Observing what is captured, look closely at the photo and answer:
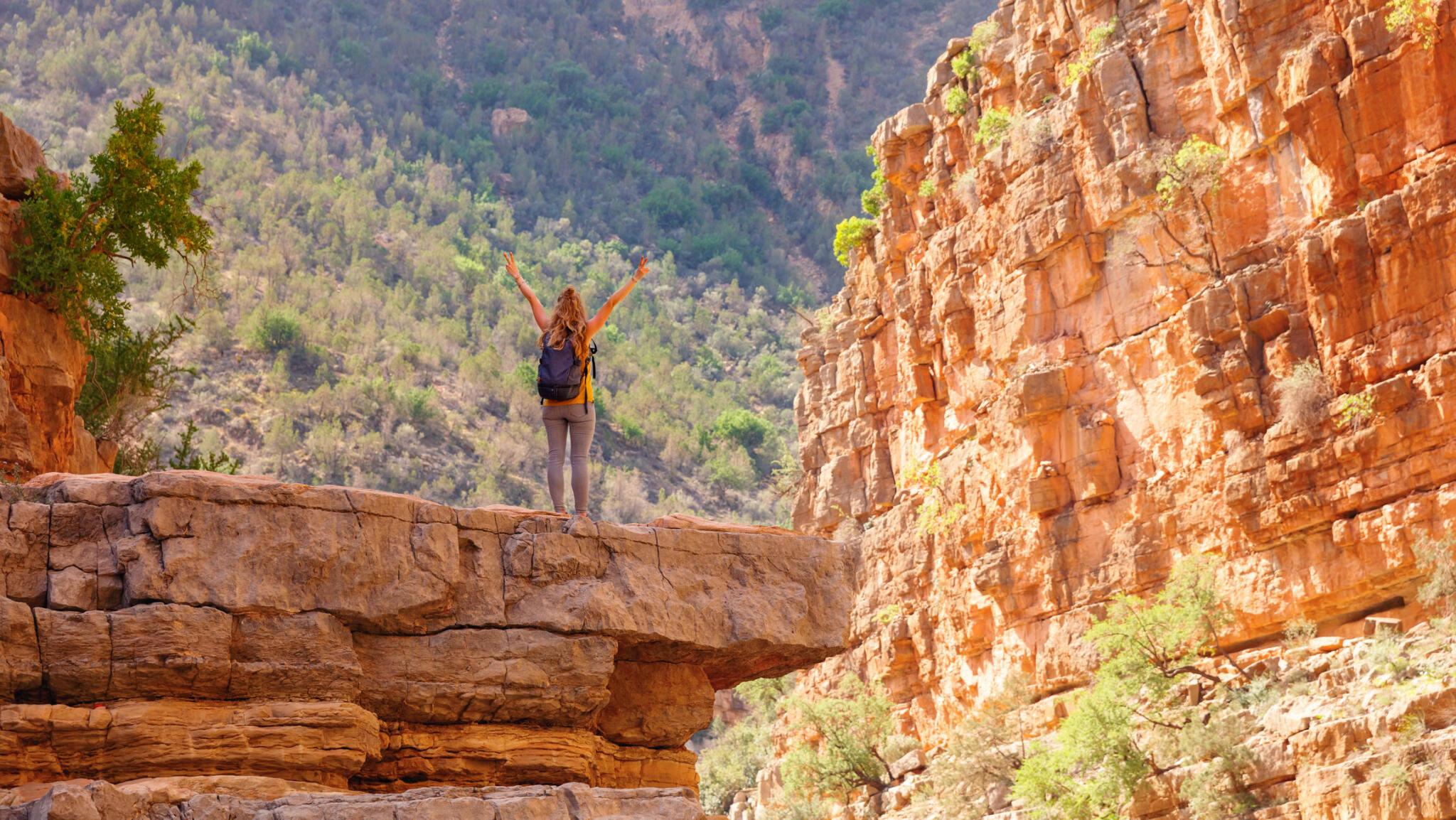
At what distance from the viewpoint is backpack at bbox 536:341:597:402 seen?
41.3 feet

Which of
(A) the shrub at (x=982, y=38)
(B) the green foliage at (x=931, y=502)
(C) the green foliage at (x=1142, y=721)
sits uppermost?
(A) the shrub at (x=982, y=38)

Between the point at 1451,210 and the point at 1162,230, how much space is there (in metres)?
7.03

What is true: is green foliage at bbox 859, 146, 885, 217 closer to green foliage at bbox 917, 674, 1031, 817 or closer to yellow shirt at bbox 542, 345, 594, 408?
green foliage at bbox 917, 674, 1031, 817

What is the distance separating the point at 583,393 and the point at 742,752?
139 ft

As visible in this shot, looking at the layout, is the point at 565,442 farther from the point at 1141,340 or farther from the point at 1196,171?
the point at 1141,340

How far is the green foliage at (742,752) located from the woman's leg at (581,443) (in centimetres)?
3617

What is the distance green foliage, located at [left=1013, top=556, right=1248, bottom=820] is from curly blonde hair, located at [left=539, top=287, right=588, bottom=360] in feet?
59.4

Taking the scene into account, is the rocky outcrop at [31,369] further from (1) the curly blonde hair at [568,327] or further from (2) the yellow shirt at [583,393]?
(1) the curly blonde hair at [568,327]

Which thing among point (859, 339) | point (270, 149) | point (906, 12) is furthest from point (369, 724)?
point (906, 12)

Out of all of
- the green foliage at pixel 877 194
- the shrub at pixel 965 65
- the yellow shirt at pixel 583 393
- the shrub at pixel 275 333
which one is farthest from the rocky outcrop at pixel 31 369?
the shrub at pixel 275 333

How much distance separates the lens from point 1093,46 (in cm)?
3628

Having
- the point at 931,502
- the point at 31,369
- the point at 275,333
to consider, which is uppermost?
the point at 275,333

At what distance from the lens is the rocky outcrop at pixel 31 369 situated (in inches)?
573

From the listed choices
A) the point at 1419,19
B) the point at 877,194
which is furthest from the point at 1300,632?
the point at 877,194
